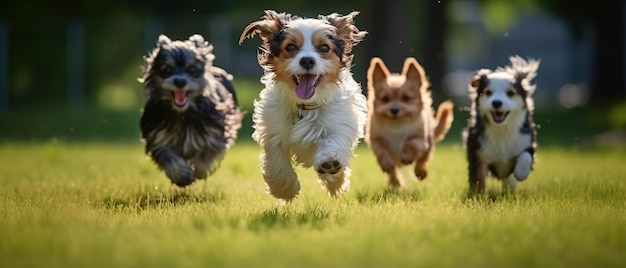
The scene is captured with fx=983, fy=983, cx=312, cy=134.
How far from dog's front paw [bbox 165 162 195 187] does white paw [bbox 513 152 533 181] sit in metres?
2.72

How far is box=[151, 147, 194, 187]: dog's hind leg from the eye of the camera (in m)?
8.26

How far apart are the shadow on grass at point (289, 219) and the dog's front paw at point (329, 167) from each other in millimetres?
278

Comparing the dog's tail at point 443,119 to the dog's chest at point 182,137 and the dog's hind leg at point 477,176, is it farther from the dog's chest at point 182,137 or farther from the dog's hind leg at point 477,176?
the dog's chest at point 182,137

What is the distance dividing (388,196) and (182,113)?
6.57 feet

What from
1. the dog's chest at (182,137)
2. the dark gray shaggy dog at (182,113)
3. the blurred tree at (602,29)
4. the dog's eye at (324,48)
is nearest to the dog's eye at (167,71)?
the dark gray shaggy dog at (182,113)

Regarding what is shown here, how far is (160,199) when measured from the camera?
24.8 ft

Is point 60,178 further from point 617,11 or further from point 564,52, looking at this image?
point 564,52

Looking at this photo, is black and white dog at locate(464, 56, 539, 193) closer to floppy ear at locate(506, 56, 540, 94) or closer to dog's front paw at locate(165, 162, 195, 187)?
floppy ear at locate(506, 56, 540, 94)

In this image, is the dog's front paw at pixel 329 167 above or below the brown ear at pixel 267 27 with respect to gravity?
below

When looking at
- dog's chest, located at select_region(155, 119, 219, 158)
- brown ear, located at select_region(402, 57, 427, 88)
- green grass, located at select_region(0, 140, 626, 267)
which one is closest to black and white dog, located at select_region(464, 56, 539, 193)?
green grass, located at select_region(0, 140, 626, 267)

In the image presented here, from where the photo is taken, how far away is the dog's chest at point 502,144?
838cm

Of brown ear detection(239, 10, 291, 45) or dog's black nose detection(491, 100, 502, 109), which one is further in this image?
dog's black nose detection(491, 100, 502, 109)

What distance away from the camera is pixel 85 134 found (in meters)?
17.6

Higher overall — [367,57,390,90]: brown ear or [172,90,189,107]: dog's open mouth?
[367,57,390,90]: brown ear
